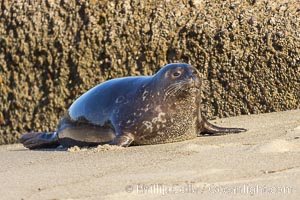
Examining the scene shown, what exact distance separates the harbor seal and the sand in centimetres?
28

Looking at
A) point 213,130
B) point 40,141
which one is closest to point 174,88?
point 213,130

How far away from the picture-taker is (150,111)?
24.4 ft

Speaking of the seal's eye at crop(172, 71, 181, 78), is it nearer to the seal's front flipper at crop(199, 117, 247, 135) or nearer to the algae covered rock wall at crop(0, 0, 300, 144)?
the seal's front flipper at crop(199, 117, 247, 135)

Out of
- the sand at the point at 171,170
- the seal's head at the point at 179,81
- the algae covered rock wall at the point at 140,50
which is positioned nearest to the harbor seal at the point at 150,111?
the seal's head at the point at 179,81

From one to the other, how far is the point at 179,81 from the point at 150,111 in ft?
1.10

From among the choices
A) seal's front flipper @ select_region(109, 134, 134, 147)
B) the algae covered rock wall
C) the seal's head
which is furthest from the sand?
the algae covered rock wall

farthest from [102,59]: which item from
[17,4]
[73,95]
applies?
[17,4]

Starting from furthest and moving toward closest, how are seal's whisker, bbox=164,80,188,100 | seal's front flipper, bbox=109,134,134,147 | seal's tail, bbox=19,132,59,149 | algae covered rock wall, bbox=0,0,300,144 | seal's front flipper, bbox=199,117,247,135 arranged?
algae covered rock wall, bbox=0,0,300,144 → seal's tail, bbox=19,132,59,149 → seal's front flipper, bbox=199,117,247,135 → seal's whisker, bbox=164,80,188,100 → seal's front flipper, bbox=109,134,134,147

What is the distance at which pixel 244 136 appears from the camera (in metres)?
6.91

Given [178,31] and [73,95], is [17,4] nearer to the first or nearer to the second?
[73,95]

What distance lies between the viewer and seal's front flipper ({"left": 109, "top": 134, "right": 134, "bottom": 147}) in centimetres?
719

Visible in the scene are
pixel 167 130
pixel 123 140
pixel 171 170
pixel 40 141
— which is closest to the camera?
pixel 171 170

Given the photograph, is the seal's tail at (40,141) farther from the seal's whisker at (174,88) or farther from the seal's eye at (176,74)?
the seal's eye at (176,74)

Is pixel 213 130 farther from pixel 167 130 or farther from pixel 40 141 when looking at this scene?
pixel 40 141
